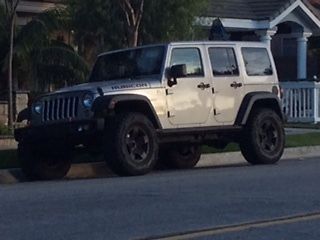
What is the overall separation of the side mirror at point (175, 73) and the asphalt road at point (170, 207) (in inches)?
57.7

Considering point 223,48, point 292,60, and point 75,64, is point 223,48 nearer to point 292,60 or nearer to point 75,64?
point 75,64

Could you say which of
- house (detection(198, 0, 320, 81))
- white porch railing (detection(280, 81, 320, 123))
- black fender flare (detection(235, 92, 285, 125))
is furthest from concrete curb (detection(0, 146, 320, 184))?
house (detection(198, 0, 320, 81))

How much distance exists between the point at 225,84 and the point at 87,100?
8.74 ft

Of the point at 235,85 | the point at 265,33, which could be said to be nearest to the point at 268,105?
the point at 235,85

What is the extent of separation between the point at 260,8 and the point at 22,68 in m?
11.0

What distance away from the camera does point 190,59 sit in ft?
60.3

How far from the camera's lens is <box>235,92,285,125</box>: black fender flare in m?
18.7

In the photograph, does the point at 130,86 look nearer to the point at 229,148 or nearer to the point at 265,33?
the point at 229,148

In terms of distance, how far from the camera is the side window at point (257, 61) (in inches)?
755

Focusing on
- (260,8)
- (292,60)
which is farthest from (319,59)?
(260,8)

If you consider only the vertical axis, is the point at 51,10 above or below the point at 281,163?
above

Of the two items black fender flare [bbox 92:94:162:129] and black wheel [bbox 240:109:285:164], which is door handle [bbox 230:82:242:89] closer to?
black wheel [bbox 240:109:285:164]

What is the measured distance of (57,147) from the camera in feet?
57.6

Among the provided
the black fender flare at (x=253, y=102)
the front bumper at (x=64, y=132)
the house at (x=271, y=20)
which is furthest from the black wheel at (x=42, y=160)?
the house at (x=271, y=20)
